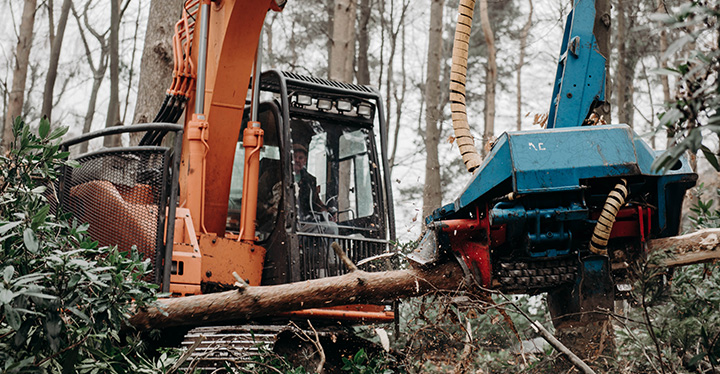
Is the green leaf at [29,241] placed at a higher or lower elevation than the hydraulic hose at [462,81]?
lower

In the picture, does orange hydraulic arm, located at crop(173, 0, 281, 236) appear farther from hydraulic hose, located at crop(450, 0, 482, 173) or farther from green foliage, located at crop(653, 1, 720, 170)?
green foliage, located at crop(653, 1, 720, 170)

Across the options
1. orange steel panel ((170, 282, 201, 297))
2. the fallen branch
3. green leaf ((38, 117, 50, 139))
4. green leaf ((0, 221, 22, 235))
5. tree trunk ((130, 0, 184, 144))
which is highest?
tree trunk ((130, 0, 184, 144))

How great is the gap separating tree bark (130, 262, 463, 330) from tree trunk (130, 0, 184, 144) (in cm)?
408

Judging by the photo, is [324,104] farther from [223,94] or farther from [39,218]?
[39,218]

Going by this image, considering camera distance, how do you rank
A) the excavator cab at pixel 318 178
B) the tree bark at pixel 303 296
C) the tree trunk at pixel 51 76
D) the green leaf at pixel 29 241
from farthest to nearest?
the tree trunk at pixel 51 76
the excavator cab at pixel 318 178
the tree bark at pixel 303 296
the green leaf at pixel 29 241

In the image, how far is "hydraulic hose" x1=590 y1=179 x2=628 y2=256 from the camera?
352 cm

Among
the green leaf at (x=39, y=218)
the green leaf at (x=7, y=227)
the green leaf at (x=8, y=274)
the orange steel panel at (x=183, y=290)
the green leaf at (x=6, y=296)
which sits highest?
the green leaf at (x=39, y=218)

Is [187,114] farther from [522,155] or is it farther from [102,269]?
[522,155]

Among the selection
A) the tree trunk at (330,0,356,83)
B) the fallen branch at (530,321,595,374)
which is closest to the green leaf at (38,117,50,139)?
the fallen branch at (530,321,595,374)

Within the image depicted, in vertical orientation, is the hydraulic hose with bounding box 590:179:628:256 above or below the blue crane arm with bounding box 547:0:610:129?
below

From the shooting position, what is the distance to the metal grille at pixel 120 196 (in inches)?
184

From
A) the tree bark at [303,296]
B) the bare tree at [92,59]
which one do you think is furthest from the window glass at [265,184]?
the bare tree at [92,59]

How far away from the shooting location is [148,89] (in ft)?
26.0

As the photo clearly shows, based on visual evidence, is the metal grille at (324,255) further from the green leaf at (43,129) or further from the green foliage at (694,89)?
the green foliage at (694,89)
